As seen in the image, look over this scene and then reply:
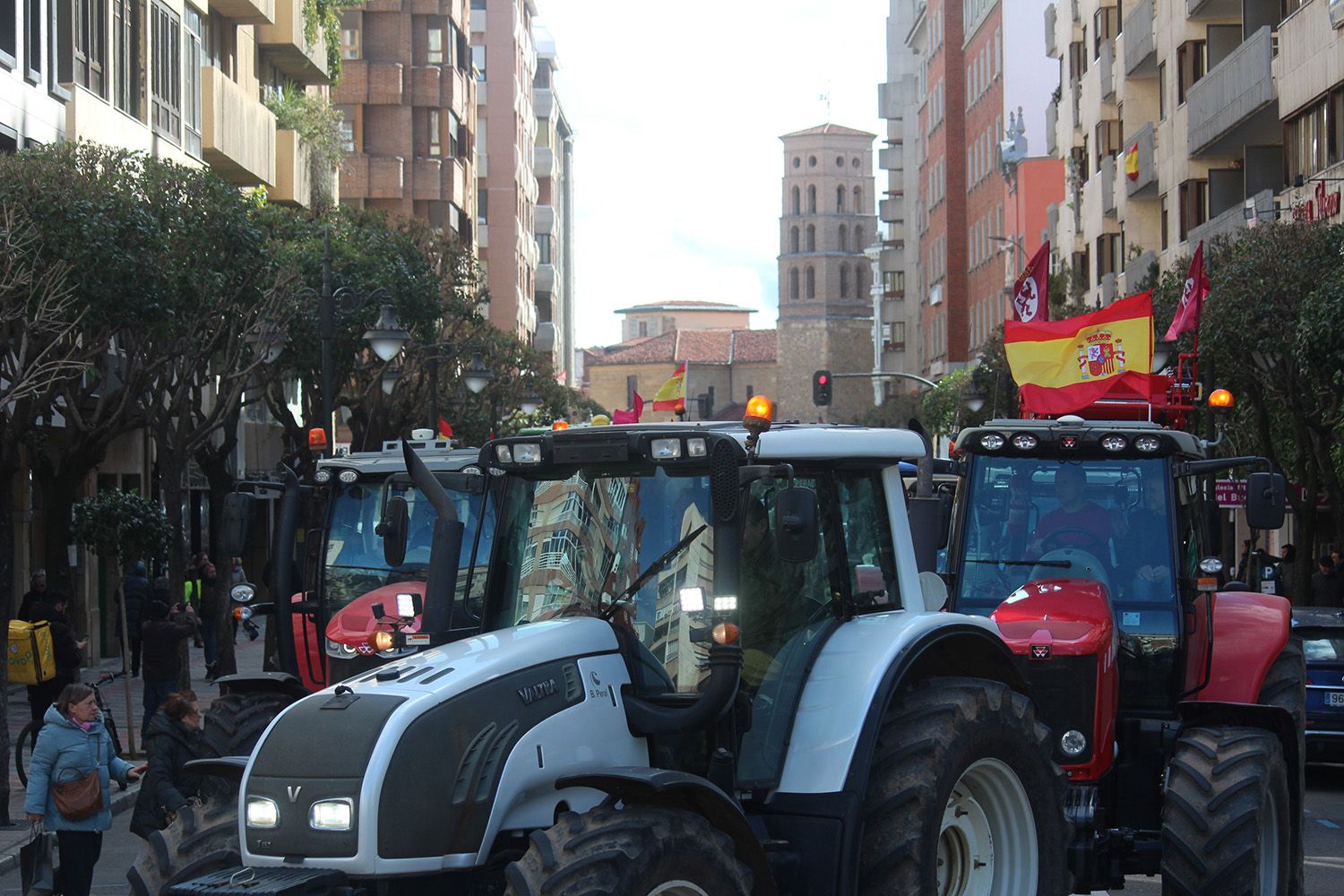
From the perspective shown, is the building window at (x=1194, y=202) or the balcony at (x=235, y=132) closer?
the balcony at (x=235, y=132)

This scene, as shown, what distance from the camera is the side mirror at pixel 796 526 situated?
6695 millimetres

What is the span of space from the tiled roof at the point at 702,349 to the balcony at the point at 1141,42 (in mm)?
132588

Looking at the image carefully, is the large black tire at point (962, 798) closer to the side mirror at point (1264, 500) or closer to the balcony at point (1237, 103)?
the side mirror at point (1264, 500)

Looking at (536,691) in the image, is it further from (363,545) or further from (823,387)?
(823,387)

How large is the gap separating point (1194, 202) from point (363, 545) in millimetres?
31429

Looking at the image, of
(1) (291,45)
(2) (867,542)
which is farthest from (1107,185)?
(2) (867,542)

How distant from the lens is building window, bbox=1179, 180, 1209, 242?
43781 mm

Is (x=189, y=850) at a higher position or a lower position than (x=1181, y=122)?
lower

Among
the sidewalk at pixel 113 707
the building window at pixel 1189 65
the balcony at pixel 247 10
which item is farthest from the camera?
the building window at pixel 1189 65

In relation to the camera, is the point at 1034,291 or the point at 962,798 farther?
the point at 1034,291

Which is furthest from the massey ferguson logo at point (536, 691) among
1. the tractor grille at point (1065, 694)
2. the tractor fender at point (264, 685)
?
the tractor fender at point (264, 685)

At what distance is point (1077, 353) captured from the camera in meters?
17.4

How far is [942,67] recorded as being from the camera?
98.9 metres

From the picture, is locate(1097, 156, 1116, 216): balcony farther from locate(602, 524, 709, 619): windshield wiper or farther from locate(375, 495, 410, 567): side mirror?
locate(602, 524, 709, 619): windshield wiper
